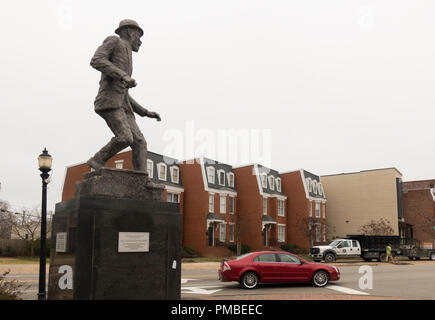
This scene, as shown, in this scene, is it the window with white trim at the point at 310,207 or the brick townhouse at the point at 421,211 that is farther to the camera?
the brick townhouse at the point at 421,211

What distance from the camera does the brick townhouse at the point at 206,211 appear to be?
43.7 m

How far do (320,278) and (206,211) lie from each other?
28695 millimetres

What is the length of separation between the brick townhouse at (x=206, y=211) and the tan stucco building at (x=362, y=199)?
22841 millimetres

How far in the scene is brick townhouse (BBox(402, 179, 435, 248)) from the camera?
64.1 metres

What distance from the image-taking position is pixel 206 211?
44.0 metres

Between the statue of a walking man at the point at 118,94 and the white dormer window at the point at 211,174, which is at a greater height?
the white dormer window at the point at 211,174

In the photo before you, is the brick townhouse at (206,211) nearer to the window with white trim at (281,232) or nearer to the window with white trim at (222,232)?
the window with white trim at (222,232)

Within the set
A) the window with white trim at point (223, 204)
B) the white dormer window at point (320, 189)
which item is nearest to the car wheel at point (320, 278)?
the window with white trim at point (223, 204)

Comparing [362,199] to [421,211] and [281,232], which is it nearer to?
[421,211]

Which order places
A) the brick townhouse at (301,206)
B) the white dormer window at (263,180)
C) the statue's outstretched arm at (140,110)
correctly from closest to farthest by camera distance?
the statue's outstretched arm at (140,110)
the white dormer window at (263,180)
the brick townhouse at (301,206)

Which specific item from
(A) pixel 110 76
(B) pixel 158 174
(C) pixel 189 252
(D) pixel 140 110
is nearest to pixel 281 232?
(C) pixel 189 252
